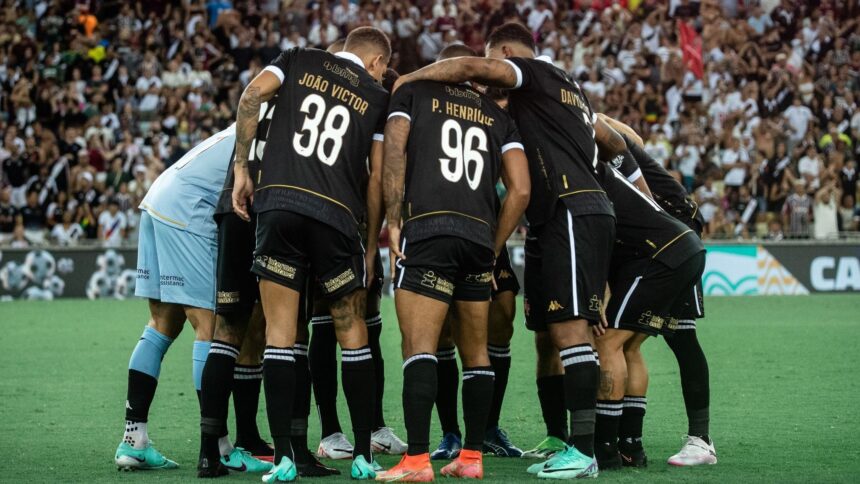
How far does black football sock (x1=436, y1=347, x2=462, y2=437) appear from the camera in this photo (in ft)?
25.5

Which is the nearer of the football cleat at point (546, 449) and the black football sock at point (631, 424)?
the black football sock at point (631, 424)

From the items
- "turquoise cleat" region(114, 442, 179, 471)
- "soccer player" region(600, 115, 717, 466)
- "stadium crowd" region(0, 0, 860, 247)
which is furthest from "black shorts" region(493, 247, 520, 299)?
"stadium crowd" region(0, 0, 860, 247)

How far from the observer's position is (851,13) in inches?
1100

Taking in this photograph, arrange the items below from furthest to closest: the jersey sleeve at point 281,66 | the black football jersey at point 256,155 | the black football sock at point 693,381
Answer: the black football sock at point 693,381
the black football jersey at point 256,155
the jersey sleeve at point 281,66

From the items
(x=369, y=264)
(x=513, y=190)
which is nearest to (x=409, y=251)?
(x=369, y=264)

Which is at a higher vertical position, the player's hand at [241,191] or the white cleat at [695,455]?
the player's hand at [241,191]

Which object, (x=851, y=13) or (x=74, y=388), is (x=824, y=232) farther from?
(x=74, y=388)

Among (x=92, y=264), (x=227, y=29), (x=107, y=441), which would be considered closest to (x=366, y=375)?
(x=107, y=441)

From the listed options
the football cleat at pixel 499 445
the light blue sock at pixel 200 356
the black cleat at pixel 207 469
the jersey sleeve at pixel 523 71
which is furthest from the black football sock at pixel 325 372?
the jersey sleeve at pixel 523 71

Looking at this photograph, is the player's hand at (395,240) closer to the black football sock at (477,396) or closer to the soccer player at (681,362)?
the black football sock at (477,396)

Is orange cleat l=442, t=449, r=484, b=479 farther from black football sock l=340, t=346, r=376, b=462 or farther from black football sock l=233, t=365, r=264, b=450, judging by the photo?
black football sock l=233, t=365, r=264, b=450

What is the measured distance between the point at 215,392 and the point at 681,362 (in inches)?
119

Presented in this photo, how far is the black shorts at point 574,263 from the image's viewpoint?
672cm

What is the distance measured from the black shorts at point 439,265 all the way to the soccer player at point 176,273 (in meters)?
1.38
